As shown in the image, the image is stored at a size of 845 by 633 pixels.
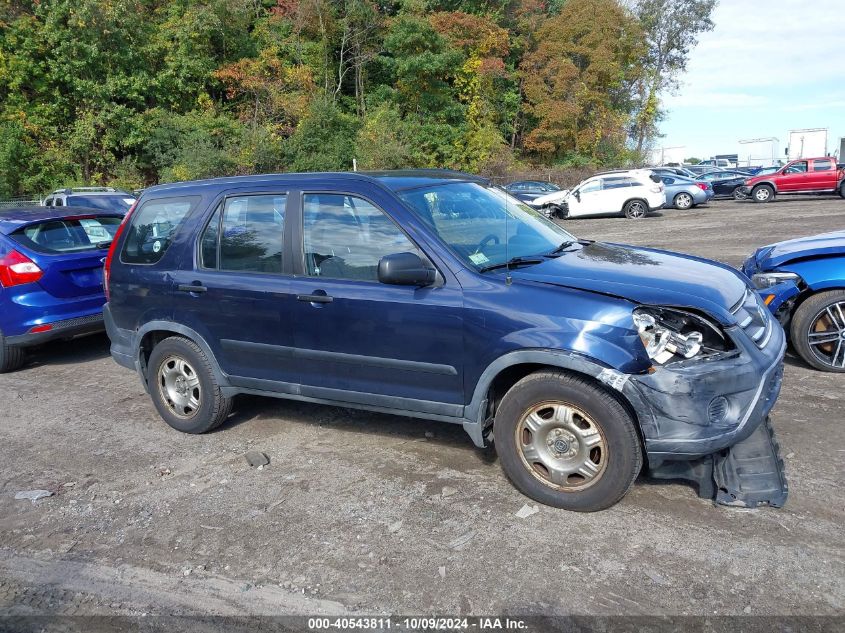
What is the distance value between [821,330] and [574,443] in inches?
135

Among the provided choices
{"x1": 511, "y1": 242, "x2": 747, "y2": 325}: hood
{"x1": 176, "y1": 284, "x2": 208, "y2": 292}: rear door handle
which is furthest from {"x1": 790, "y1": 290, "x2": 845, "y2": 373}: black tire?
{"x1": 176, "y1": 284, "x2": 208, "y2": 292}: rear door handle

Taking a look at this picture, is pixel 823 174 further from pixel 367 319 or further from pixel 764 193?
pixel 367 319

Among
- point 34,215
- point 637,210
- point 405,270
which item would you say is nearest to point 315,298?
point 405,270

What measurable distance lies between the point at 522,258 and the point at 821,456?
227 centimetres

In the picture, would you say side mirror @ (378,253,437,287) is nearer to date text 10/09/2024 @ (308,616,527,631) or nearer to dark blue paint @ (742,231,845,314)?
date text 10/09/2024 @ (308,616,527,631)

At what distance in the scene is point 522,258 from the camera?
4160 millimetres

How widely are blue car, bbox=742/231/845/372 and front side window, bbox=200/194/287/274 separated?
13.0 feet

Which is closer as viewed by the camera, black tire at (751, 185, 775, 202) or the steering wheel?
the steering wheel

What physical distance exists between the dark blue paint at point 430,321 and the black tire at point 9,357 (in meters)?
2.69

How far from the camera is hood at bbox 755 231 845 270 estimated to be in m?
5.68

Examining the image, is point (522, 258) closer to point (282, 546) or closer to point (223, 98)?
point (282, 546)

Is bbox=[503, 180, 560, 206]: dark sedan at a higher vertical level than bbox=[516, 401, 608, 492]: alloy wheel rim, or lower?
higher

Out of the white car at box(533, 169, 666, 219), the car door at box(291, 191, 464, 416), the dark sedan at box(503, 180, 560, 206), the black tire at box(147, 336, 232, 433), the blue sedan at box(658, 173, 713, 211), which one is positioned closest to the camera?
the car door at box(291, 191, 464, 416)

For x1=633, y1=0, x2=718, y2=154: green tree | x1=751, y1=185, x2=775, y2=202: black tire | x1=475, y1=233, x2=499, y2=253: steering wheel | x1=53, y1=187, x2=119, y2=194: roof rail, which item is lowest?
x1=475, y1=233, x2=499, y2=253: steering wheel
